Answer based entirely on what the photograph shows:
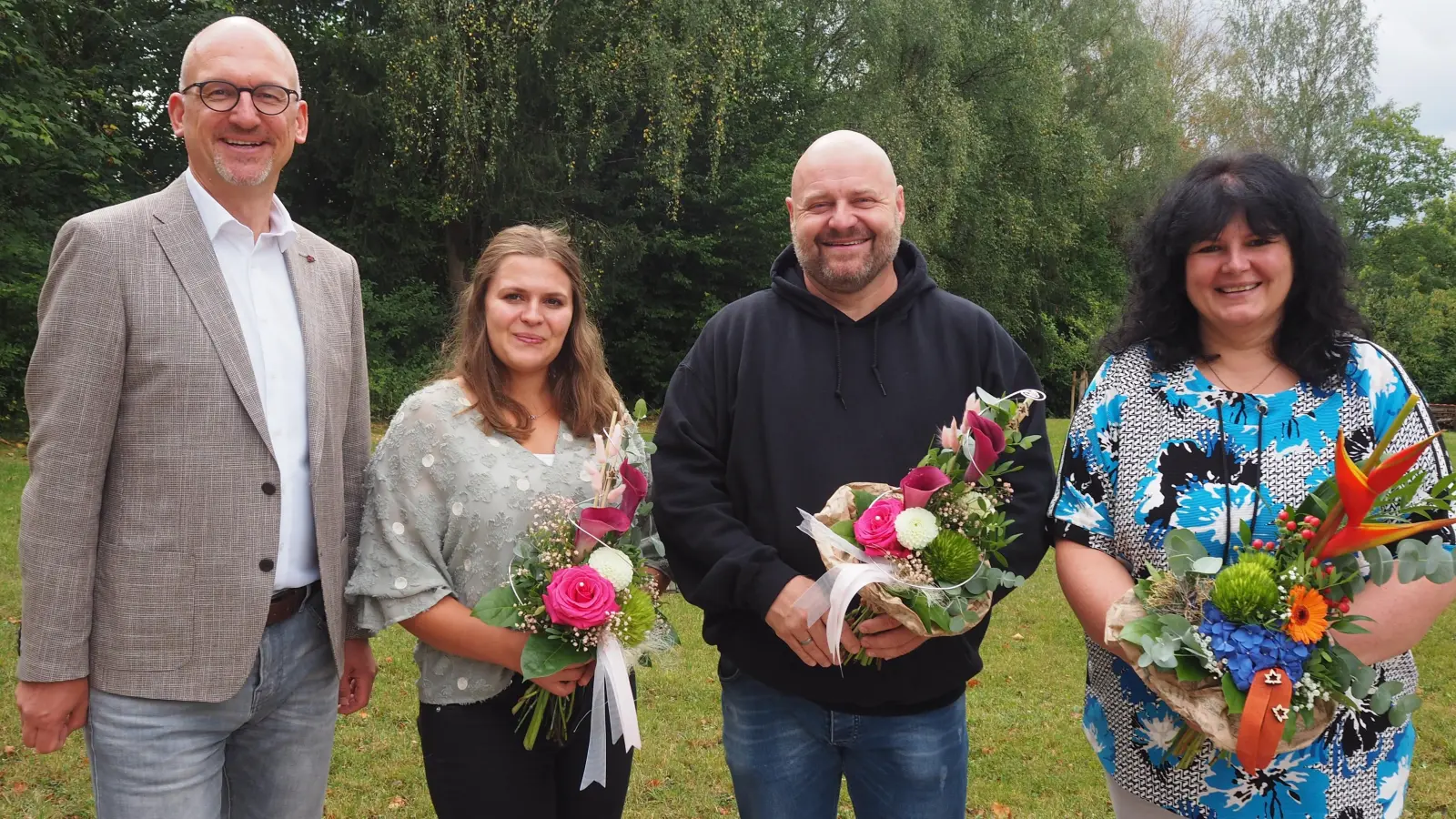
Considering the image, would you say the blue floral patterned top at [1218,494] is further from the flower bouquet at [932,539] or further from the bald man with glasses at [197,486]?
the bald man with glasses at [197,486]

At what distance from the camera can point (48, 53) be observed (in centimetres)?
1584

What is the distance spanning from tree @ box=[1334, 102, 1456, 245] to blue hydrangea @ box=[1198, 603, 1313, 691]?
44617 mm

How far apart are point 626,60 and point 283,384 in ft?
49.3

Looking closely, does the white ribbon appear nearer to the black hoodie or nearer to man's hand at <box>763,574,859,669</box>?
the black hoodie

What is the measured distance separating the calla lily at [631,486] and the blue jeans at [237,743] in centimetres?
88

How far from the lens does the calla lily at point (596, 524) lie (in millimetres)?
2514

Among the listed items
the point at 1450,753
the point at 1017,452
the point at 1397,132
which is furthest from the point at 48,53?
the point at 1397,132

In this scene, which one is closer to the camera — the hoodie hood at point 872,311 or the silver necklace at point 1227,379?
the silver necklace at point 1227,379

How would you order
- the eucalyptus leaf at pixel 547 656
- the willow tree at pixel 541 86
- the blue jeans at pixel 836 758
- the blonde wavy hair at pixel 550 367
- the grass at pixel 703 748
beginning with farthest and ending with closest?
the willow tree at pixel 541 86, the grass at pixel 703 748, the blonde wavy hair at pixel 550 367, the blue jeans at pixel 836 758, the eucalyptus leaf at pixel 547 656

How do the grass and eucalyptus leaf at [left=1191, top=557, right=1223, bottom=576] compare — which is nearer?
eucalyptus leaf at [left=1191, top=557, right=1223, bottom=576]

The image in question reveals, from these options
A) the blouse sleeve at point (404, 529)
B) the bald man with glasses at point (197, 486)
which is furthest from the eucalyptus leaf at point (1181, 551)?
the bald man with glasses at point (197, 486)

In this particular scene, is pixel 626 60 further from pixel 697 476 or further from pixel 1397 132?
pixel 1397 132

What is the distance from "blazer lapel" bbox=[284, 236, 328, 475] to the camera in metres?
2.61

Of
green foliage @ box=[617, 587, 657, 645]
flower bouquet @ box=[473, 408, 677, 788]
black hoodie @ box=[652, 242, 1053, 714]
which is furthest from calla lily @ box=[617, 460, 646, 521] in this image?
green foliage @ box=[617, 587, 657, 645]
